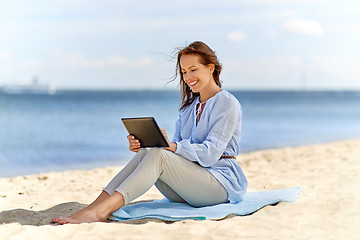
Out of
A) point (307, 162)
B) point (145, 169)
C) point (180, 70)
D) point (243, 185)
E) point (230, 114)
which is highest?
point (180, 70)

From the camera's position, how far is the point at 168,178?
4.11m

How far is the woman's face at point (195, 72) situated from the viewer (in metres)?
4.35

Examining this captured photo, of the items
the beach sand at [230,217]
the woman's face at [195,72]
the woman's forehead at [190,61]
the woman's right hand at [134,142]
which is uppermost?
the woman's forehead at [190,61]

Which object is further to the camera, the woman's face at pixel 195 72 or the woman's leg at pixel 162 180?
the woman's face at pixel 195 72

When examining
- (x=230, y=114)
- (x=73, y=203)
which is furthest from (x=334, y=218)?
(x=73, y=203)

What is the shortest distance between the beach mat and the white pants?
104 millimetres

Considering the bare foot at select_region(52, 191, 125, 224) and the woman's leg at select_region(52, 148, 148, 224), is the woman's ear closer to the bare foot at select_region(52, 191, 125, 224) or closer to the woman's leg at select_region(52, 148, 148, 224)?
the woman's leg at select_region(52, 148, 148, 224)

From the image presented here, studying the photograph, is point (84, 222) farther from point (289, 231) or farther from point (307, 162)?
point (307, 162)

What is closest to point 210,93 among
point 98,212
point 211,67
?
point 211,67

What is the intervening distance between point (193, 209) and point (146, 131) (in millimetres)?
799

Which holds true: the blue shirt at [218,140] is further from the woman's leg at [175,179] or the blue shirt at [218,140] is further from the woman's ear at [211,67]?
the woman's ear at [211,67]

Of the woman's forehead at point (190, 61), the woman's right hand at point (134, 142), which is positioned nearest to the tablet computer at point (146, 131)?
the woman's right hand at point (134, 142)

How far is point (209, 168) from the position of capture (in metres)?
4.25

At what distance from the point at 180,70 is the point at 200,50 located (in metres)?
0.33
